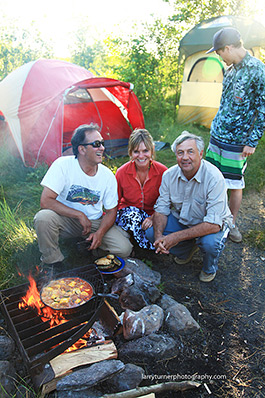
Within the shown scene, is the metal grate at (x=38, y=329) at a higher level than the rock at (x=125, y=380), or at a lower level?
higher

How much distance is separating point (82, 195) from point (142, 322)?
53.3 inches

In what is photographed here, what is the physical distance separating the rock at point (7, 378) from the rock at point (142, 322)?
79cm

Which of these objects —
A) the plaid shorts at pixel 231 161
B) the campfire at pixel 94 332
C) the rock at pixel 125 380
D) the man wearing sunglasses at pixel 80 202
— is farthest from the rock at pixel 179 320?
the plaid shorts at pixel 231 161

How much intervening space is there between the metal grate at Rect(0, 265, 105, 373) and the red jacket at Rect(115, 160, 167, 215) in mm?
1239

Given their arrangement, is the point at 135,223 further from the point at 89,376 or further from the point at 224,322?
the point at 89,376

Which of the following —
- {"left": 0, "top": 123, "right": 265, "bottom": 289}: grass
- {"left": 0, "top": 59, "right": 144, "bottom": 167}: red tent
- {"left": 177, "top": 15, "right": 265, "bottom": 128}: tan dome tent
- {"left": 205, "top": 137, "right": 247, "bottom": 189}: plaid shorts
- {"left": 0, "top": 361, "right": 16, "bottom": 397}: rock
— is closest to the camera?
{"left": 0, "top": 361, "right": 16, "bottom": 397}: rock

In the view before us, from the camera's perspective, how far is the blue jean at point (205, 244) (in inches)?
110

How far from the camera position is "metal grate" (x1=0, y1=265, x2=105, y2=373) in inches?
70.2

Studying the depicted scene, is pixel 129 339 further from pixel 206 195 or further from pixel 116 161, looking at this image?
pixel 116 161

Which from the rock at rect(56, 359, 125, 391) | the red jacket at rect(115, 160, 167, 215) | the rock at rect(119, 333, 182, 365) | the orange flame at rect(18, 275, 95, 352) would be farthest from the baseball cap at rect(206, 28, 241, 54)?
the rock at rect(56, 359, 125, 391)

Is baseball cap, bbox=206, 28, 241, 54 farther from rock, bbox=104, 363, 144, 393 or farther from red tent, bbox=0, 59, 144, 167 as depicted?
rock, bbox=104, 363, 144, 393

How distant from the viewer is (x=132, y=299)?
8.21 ft

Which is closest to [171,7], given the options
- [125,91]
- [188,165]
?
[125,91]

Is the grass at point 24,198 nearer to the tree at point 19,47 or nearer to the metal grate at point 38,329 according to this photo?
the metal grate at point 38,329
